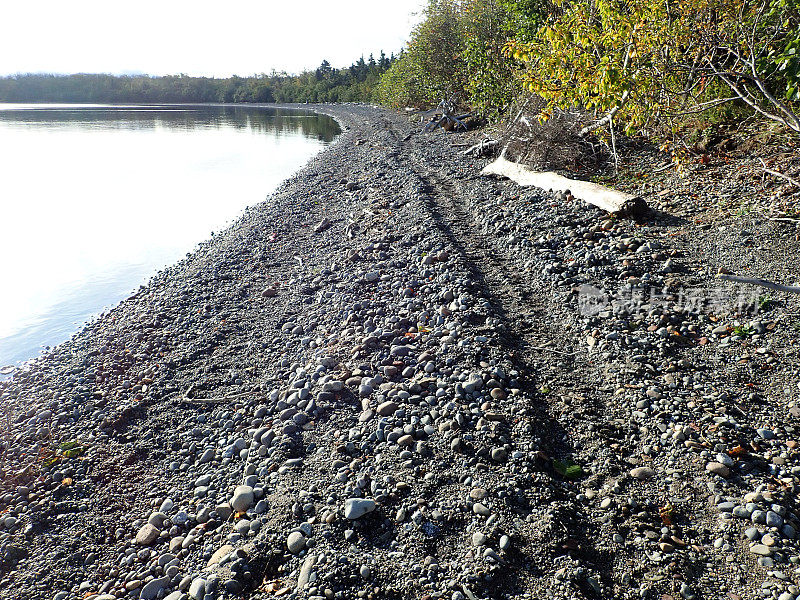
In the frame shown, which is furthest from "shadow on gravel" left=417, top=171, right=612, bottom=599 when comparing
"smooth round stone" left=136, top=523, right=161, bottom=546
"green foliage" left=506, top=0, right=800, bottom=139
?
"green foliage" left=506, top=0, right=800, bottom=139

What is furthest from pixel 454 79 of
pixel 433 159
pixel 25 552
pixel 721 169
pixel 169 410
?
pixel 25 552

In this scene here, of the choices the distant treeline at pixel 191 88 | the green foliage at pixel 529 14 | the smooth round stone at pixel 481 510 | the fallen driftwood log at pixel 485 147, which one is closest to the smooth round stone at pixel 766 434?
the smooth round stone at pixel 481 510

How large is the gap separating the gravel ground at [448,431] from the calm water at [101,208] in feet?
11.8

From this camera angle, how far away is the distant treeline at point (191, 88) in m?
96.2

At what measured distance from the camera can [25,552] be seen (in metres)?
5.08

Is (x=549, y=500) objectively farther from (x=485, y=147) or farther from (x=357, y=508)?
(x=485, y=147)

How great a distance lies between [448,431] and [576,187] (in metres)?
7.31

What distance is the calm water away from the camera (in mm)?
13086

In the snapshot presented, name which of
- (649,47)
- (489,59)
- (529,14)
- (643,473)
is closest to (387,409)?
(643,473)

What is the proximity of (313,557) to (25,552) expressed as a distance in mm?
3283

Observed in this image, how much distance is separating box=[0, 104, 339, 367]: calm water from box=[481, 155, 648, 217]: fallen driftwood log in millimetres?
10274

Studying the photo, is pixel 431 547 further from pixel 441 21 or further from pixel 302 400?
pixel 441 21

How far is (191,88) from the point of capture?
121 m

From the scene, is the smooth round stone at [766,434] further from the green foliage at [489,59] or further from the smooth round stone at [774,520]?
the green foliage at [489,59]
